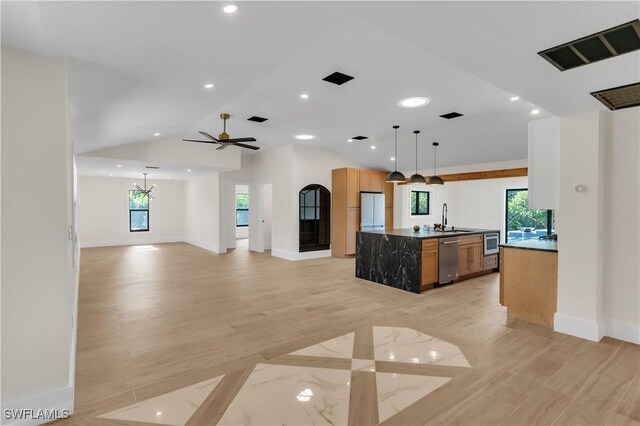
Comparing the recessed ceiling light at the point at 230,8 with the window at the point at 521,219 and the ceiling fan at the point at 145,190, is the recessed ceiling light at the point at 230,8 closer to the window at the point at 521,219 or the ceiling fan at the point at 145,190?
the ceiling fan at the point at 145,190

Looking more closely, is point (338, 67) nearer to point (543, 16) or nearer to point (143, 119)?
point (543, 16)

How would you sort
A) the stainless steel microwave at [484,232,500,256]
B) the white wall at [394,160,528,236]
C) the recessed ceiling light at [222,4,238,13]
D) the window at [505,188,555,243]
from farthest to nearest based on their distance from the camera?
the window at [505,188,555,243]
the white wall at [394,160,528,236]
the stainless steel microwave at [484,232,500,256]
the recessed ceiling light at [222,4,238,13]

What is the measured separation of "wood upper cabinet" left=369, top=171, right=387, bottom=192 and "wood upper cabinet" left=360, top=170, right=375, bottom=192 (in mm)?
83

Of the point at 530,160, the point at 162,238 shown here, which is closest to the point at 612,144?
the point at 530,160

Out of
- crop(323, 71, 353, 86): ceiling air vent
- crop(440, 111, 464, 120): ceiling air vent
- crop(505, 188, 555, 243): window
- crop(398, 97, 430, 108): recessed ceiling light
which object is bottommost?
crop(505, 188, 555, 243): window

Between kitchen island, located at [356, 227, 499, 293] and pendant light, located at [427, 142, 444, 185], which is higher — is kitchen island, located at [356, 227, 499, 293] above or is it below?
below

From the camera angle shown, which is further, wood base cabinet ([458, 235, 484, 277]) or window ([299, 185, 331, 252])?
window ([299, 185, 331, 252])

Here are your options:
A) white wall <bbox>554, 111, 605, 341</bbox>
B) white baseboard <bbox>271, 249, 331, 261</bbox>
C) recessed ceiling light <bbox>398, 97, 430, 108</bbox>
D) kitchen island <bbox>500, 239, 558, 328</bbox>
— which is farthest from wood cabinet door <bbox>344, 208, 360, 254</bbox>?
white wall <bbox>554, 111, 605, 341</bbox>

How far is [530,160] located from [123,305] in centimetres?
547

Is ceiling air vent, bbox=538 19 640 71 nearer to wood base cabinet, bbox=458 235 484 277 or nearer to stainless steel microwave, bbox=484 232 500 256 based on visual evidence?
wood base cabinet, bbox=458 235 484 277

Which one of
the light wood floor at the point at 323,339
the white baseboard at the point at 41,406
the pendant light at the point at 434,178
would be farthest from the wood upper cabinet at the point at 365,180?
the white baseboard at the point at 41,406

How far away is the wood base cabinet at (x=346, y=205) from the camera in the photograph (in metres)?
8.10

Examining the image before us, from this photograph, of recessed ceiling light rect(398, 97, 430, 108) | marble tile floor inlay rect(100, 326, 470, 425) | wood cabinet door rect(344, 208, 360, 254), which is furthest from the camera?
wood cabinet door rect(344, 208, 360, 254)

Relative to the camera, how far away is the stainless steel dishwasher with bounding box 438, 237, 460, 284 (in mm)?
5145
